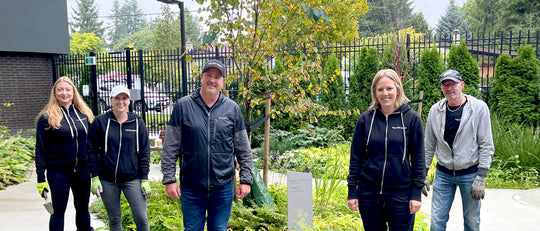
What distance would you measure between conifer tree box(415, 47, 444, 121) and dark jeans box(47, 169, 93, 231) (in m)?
8.56

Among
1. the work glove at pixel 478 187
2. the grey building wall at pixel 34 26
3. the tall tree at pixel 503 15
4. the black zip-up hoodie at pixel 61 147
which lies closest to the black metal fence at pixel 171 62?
the grey building wall at pixel 34 26

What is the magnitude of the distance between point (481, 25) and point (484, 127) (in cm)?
5723

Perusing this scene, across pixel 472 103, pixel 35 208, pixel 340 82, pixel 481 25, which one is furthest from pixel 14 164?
pixel 481 25

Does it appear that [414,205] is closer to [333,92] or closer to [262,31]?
[262,31]

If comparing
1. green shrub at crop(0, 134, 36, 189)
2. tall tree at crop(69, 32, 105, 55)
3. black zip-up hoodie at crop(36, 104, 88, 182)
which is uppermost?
tall tree at crop(69, 32, 105, 55)

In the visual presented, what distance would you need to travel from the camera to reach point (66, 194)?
4.28 metres

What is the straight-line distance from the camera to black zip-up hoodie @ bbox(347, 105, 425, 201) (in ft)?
9.96

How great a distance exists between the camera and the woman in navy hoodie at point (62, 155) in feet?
13.9

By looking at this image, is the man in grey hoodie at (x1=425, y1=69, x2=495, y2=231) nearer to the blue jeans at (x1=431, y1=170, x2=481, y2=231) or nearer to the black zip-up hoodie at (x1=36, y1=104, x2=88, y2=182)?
the blue jeans at (x1=431, y1=170, x2=481, y2=231)

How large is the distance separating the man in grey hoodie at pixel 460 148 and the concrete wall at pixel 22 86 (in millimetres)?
14097

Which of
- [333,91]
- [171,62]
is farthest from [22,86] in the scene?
[333,91]

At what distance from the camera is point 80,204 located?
14.4 ft

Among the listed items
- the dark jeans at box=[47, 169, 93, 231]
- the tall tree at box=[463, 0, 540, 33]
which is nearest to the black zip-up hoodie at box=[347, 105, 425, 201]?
the dark jeans at box=[47, 169, 93, 231]

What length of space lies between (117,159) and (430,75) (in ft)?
29.3
